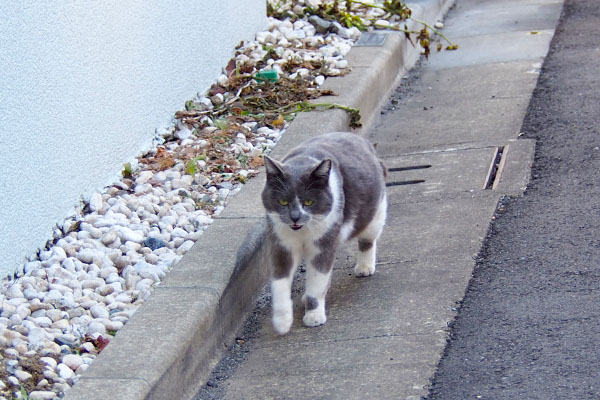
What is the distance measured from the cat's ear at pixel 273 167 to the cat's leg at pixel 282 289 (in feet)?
1.18

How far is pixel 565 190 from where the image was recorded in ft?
17.2

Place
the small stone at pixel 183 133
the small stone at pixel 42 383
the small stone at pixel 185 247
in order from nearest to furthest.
Result: 1. the small stone at pixel 42 383
2. the small stone at pixel 185 247
3. the small stone at pixel 183 133

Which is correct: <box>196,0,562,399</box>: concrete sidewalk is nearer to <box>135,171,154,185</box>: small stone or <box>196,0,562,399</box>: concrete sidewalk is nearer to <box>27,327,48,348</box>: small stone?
<box>27,327,48,348</box>: small stone

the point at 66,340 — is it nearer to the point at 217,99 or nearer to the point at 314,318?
the point at 314,318

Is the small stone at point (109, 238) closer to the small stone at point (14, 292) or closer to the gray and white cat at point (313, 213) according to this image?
the small stone at point (14, 292)

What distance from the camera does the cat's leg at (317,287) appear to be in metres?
4.08

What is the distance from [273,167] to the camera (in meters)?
3.93

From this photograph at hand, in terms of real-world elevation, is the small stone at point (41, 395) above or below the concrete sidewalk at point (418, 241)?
above

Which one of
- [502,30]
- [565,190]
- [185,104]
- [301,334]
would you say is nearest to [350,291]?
[301,334]

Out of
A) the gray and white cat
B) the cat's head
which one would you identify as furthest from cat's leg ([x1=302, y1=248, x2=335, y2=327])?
the cat's head

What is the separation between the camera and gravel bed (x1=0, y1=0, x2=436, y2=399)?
361 cm

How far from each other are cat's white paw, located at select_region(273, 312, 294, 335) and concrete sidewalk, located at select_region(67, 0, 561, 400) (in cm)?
5

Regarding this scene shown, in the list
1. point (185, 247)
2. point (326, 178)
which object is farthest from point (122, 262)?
point (326, 178)

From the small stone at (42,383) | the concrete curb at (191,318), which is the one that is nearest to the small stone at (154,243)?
the concrete curb at (191,318)
